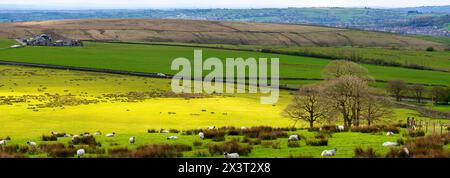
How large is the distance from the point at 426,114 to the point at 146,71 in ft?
196

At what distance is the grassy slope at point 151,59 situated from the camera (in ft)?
390

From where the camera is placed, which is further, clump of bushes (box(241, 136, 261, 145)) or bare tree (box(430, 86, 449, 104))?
bare tree (box(430, 86, 449, 104))

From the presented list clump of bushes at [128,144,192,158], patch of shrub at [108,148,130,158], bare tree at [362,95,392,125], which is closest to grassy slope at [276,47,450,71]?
bare tree at [362,95,392,125]

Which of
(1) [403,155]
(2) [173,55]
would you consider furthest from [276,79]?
(1) [403,155]

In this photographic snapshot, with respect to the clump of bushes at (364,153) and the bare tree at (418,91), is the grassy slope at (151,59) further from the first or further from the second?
the clump of bushes at (364,153)

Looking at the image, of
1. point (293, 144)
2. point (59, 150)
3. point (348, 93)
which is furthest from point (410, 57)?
point (59, 150)

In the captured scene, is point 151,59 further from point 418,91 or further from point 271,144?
point 271,144

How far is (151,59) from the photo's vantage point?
13850 cm

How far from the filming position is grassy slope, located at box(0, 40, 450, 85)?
119000 mm

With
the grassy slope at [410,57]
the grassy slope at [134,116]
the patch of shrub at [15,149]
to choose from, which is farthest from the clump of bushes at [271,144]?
the grassy slope at [410,57]

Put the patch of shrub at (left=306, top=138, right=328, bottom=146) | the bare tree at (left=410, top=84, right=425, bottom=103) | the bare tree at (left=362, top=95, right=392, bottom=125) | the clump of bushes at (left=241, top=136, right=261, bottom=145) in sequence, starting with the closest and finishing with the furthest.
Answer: the patch of shrub at (left=306, top=138, right=328, bottom=146) → the clump of bushes at (left=241, top=136, right=261, bottom=145) → the bare tree at (left=362, top=95, right=392, bottom=125) → the bare tree at (left=410, top=84, right=425, bottom=103)

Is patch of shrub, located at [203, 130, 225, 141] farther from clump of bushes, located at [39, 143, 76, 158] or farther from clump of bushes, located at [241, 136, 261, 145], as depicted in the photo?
clump of bushes, located at [39, 143, 76, 158]

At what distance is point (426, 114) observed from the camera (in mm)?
73312
